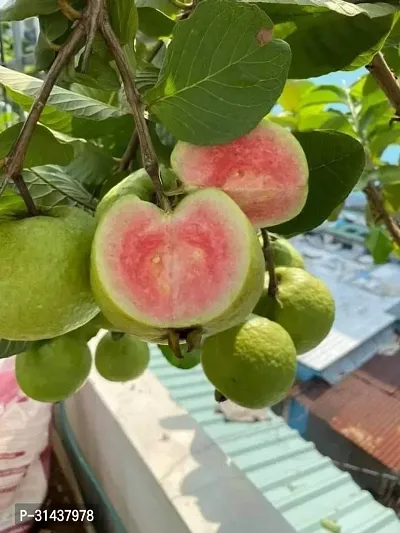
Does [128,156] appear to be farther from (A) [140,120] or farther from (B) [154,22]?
(A) [140,120]

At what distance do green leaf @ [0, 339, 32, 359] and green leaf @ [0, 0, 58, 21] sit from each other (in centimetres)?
23

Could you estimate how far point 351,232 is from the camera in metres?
2.82

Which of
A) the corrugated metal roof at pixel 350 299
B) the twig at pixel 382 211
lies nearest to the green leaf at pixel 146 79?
the twig at pixel 382 211

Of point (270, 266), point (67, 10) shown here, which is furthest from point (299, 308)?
point (67, 10)

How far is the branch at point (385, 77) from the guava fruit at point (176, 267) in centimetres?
26

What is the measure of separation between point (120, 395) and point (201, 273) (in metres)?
0.91

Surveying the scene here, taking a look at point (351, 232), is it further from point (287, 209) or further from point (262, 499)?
point (287, 209)

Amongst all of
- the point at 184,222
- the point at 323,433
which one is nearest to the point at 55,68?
the point at 184,222

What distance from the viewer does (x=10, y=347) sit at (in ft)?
1.62

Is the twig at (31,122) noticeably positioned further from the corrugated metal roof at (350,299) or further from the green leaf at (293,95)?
the corrugated metal roof at (350,299)

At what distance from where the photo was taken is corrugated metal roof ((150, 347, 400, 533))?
0.85 metres

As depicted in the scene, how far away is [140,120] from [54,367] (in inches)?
11.0

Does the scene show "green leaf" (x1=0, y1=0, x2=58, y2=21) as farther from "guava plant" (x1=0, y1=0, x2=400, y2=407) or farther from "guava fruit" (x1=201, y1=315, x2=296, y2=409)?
"guava fruit" (x1=201, y1=315, x2=296, y2=409)

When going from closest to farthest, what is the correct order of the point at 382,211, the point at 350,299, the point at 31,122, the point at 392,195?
1. the point at 31,122
2. the point at 382,211
3. the point at 392,195
4. the point at 350,299
